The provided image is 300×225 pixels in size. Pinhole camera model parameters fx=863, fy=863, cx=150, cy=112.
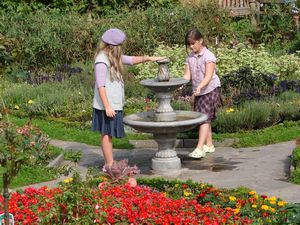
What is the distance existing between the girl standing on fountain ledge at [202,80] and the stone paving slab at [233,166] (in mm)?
321

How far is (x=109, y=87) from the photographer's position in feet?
31.9

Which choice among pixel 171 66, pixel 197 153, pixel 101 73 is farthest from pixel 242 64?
pixel 101 73

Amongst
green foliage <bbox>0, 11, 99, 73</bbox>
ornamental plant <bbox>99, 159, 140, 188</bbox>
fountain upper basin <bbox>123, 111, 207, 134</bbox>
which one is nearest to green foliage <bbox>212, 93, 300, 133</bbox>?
fountain upper basin <bbox>123, 111, 207, 134</bbox>

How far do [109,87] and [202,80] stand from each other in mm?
1381

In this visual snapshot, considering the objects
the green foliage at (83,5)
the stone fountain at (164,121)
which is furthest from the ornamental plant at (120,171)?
the green foliage at (83,5)

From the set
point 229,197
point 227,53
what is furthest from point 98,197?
point 227,53

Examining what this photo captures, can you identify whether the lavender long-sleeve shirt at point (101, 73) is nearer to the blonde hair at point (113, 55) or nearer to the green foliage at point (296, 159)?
the blonde hair at point (113, 55)

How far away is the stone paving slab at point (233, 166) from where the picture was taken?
938cm

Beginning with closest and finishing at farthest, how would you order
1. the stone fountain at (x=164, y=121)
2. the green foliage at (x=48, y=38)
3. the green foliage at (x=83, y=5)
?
the stone fountain at (x=164, y=121), the green foliage at (x=48, y=38), the green foliage at (x=83, y=5)

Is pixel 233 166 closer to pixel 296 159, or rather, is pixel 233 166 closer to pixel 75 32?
pixel 296 159

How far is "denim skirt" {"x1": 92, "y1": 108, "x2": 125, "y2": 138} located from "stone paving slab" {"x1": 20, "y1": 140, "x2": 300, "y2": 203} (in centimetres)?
71

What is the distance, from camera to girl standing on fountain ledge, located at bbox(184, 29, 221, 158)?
1047 centimetres

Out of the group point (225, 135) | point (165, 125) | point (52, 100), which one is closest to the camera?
point (165, 125)

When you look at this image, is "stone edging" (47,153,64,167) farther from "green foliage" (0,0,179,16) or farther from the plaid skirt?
"green foliage" (0,0,179,16)
